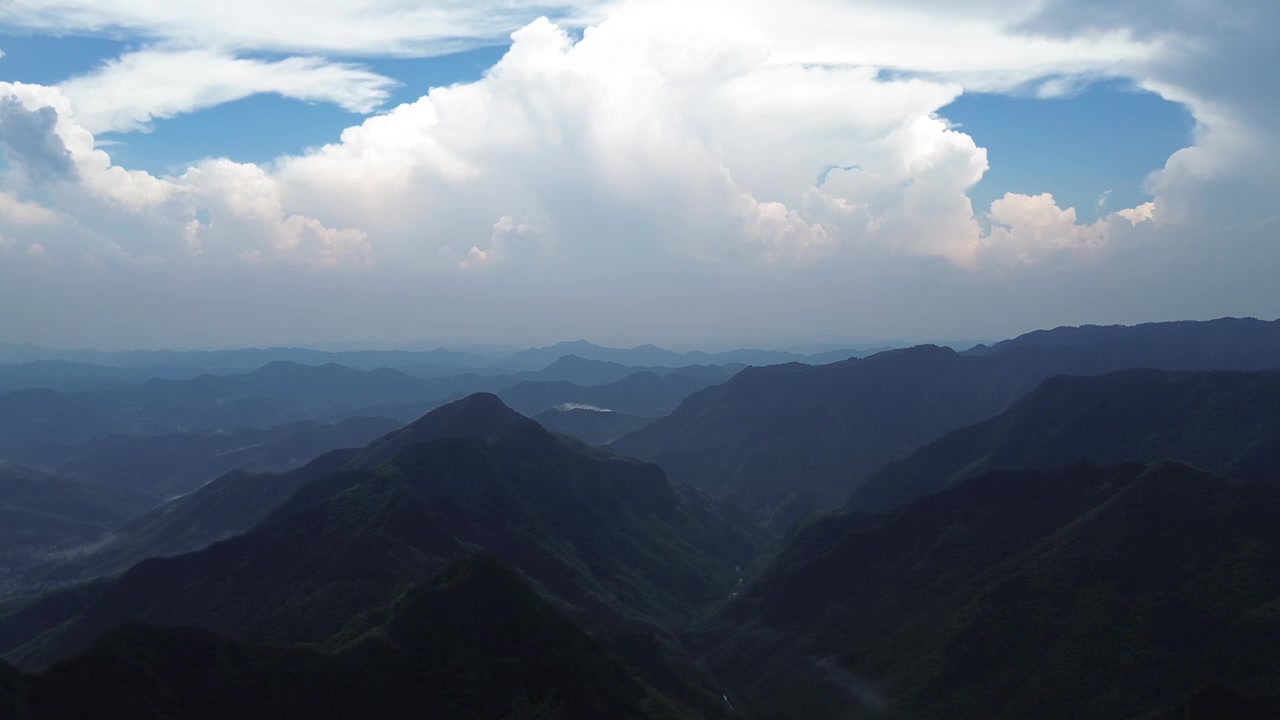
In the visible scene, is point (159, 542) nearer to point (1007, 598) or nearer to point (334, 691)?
point (334, 691)

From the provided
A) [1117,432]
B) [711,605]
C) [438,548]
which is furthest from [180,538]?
[1117,432]

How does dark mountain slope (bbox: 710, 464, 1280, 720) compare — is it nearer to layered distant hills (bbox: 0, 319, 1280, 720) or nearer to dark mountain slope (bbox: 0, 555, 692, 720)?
layered distant hills (bbox: 0, 319, 1280, 720)

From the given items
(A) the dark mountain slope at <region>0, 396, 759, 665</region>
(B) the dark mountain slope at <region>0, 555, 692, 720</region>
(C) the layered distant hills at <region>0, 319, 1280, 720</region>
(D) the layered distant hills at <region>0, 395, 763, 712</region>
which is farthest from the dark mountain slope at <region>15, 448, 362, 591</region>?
(B) the dark mountain slope at <region>0, 555, 692, 720</region>

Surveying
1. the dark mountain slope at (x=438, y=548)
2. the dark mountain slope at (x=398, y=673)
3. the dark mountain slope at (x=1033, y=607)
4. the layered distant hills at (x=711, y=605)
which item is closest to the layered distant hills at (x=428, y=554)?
the dark mountain slope at (x=438, y=548)

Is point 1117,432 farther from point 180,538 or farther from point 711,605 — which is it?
point 180,538

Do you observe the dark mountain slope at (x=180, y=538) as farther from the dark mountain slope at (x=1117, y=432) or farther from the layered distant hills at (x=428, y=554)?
the dark mountain slope at (x=1117, y=432)

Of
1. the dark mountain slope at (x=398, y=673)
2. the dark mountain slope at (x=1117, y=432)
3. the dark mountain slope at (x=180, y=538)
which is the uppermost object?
the dark mountain slope at (x=1117, y=432)
